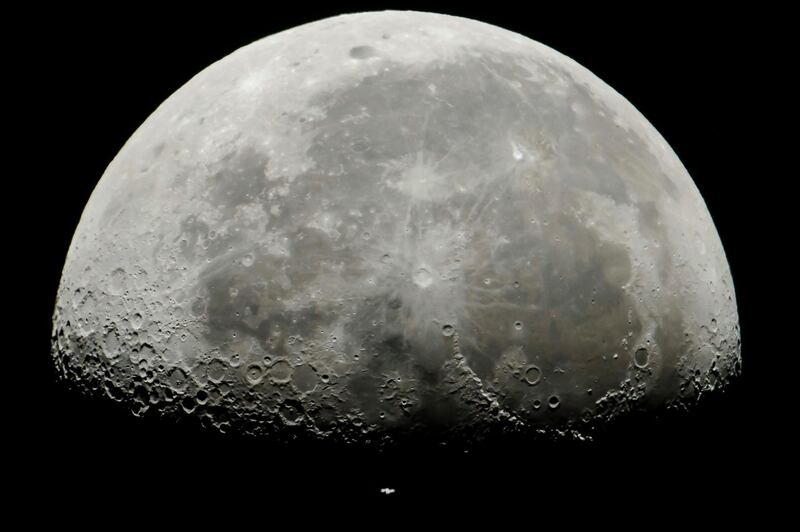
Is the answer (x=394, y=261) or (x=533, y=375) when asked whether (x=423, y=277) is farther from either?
(x=533, y=375)

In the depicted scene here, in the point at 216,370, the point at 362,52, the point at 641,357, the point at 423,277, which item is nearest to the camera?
the point at 423,277

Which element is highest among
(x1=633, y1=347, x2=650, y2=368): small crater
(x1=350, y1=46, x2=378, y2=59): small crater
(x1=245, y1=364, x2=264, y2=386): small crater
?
(x1=350, y1=46, x2=378, y2=59): small crater

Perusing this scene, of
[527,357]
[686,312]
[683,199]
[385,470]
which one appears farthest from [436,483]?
[683,199]

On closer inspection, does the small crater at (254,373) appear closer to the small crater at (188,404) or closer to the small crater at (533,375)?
the small crater at (188,404)

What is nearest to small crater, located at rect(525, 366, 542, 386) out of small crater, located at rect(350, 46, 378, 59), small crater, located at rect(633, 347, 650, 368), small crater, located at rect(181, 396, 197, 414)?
small crater, located at rect(633, 347, 650, 368)

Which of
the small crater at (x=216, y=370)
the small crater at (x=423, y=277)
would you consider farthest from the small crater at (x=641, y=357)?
the small crater at (x=216, y=370)

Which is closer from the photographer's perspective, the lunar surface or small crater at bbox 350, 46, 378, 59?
the lunar surface

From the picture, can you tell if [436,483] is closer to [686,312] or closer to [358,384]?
[358,384]

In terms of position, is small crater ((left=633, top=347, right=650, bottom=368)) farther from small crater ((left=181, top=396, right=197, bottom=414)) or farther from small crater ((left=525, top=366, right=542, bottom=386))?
small crater ((left=181, top=396, right=197, bottom=414))

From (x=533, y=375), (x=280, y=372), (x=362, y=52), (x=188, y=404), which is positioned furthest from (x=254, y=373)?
(x=362, y=52)
